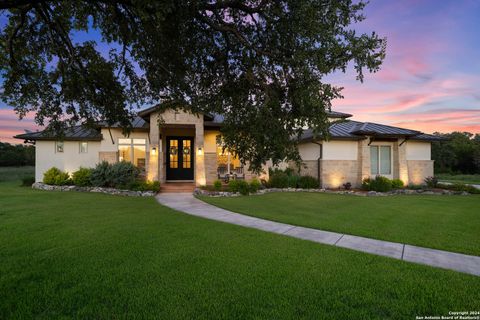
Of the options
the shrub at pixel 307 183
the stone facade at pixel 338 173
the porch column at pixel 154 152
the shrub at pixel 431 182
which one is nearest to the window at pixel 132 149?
the porch column at pixel 154 152

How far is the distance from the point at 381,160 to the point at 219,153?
11394 millimetres

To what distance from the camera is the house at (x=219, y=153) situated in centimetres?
1634

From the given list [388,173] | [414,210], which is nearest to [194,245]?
[414,210]

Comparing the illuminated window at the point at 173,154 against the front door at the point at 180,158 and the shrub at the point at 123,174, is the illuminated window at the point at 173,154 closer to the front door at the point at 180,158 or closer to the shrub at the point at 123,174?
the front door at the point at 180,158

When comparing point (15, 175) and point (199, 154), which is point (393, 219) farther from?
point (15, 175)

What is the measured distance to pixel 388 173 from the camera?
1692cm

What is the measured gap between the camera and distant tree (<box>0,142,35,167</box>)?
40562mm

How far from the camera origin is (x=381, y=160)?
16.9 metres

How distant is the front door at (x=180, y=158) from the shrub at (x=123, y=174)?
3.10 m

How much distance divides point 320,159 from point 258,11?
44.0 feet

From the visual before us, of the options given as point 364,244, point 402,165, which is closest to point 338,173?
point 402,165

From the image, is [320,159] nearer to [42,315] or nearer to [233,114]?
[233,114]

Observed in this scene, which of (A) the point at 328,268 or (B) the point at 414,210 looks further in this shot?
(B) the point at 414,210

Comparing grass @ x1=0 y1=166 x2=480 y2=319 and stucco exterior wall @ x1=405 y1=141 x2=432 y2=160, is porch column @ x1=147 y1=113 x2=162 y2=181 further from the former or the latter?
stucco exterior wall @ x1=405 y1=141 x2=432 y2=160
